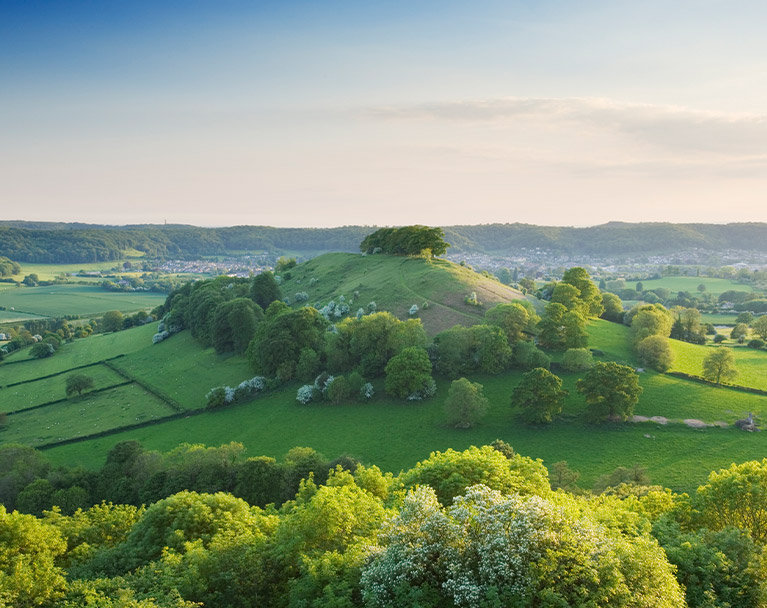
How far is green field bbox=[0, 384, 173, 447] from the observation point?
226 feet

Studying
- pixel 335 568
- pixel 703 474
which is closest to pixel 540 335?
pixel 703 474

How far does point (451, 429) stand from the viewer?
202 feet

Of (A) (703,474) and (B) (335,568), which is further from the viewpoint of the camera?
(A) (703,474)

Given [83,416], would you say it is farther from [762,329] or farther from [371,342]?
[762,329]

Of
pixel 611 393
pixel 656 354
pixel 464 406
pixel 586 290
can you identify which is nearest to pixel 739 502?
pixel 611 393

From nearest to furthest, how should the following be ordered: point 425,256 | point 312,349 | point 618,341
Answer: point 312,349 < point 618,341 < point 425,256

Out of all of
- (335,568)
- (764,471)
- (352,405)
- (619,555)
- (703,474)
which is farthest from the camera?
(352,405)

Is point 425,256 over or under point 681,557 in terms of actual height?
over

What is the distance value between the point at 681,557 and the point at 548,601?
358 inches

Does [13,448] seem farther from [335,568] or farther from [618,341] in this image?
[618,341]

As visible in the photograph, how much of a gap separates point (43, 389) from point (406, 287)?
227 ft

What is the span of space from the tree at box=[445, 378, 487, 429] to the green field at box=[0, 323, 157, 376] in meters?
76.8

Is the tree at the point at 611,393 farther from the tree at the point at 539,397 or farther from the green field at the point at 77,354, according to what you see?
the green field at the point at 77,354

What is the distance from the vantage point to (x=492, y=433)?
198 feet
